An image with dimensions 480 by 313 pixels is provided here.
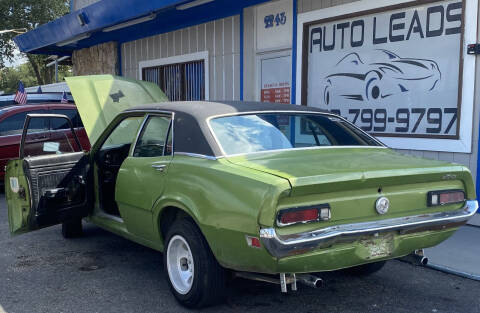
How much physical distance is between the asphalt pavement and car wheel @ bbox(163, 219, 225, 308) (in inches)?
6.5

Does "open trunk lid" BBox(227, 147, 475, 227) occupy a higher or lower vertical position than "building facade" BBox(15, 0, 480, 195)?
lower

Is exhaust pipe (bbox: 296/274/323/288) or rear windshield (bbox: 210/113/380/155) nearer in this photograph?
exhaust pipe (bbox: 296/274/323/288)

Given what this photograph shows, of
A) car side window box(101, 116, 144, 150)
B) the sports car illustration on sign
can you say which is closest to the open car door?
car side window box(101, 116, 144, 150)

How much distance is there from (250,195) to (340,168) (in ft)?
2.27

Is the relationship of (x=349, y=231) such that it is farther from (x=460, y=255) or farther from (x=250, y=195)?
(x=460, y=255)

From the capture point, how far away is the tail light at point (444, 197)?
11.3 ft

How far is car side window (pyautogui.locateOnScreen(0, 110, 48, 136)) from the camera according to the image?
8.99 metres

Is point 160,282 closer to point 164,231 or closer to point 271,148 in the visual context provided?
point 164,231

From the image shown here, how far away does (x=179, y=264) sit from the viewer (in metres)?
3.77

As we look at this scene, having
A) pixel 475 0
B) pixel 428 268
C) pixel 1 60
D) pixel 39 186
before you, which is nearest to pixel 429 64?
pixel 475 0

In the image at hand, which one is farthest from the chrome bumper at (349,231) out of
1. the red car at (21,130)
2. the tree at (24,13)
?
the tree at (24,13)

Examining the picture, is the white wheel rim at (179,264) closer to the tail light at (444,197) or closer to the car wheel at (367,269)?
the car wheel at (367,269)

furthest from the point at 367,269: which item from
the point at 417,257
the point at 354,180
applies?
the point at 354,180

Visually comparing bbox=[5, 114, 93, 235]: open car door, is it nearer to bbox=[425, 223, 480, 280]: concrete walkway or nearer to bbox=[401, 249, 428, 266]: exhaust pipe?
bbox=[401, 249, 428, 266]: exhaust pipe
